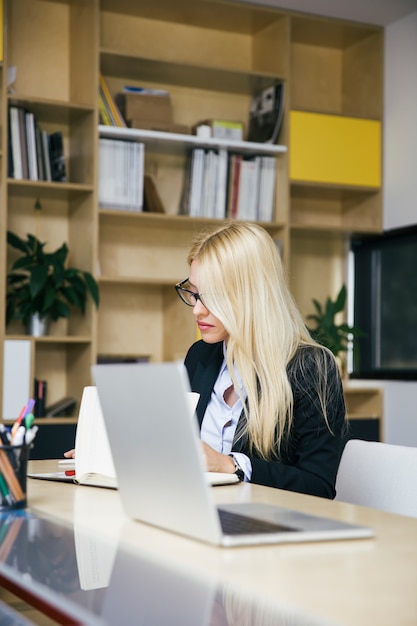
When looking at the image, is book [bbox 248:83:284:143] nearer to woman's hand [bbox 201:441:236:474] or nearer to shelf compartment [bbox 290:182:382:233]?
shelf compartment [bbox 290:182:382:233]

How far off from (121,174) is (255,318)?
2455 mm

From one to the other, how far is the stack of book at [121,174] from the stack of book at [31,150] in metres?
0.19

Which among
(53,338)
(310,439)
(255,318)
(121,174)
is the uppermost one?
(121,174)

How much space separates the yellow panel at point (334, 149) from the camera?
15.2 feet

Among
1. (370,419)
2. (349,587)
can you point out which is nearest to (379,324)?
(370,419)

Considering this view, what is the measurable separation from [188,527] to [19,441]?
38cm

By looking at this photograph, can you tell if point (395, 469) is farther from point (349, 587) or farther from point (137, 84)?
point (137, 84)

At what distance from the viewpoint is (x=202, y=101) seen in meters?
4.78

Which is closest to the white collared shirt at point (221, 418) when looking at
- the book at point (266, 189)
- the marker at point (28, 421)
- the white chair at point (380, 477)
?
the white chair at point (380, 477)

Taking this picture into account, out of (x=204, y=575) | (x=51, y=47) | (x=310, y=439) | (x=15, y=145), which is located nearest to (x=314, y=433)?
(x=310, y=439)

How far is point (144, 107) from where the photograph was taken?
436 centimetres

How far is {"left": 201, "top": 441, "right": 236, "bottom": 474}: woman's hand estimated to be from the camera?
162 centimetres

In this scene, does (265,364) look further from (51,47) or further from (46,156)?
(51,47)

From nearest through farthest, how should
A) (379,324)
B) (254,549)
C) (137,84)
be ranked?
1. (254,549)
2. (137,84)
3. (379,324)
